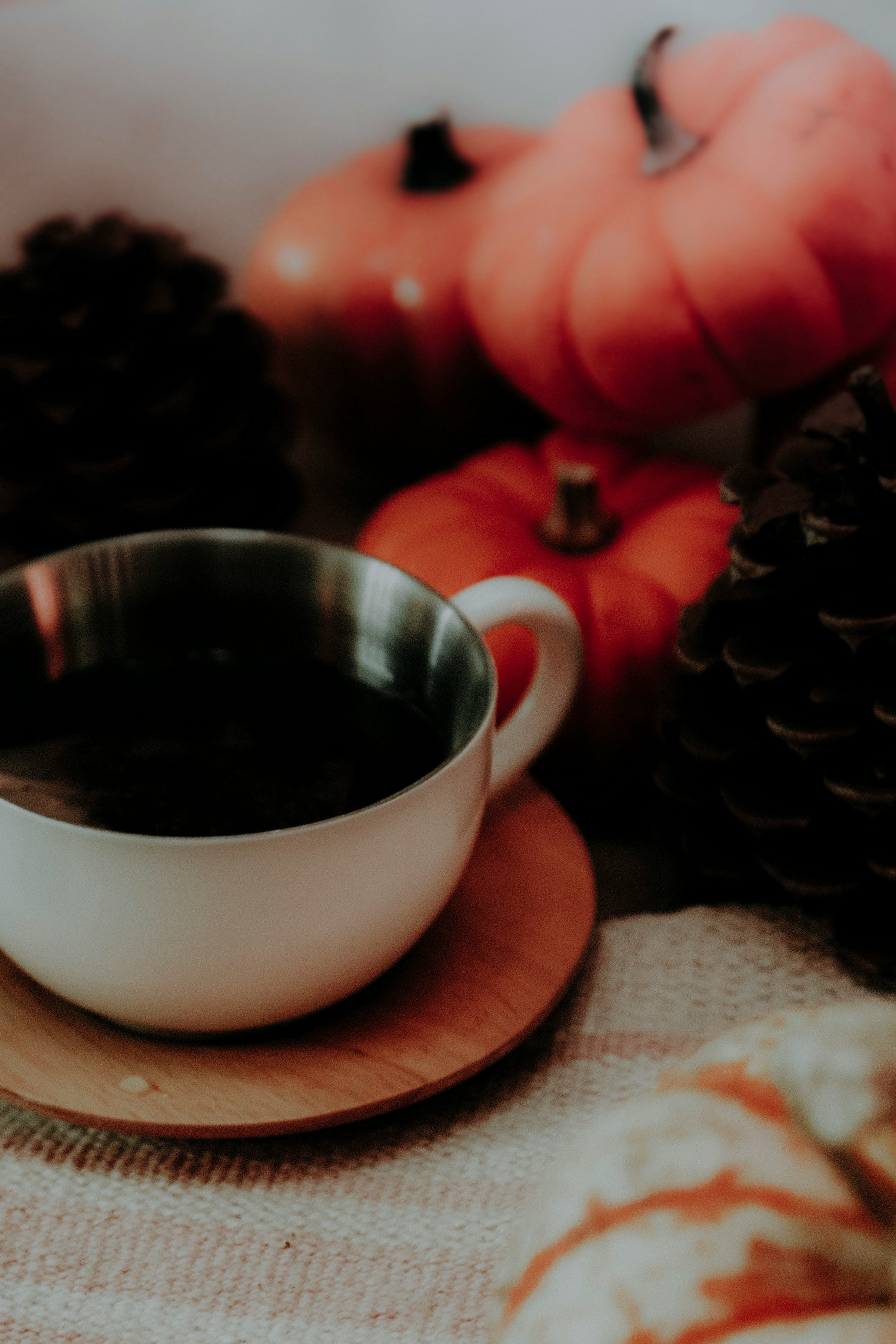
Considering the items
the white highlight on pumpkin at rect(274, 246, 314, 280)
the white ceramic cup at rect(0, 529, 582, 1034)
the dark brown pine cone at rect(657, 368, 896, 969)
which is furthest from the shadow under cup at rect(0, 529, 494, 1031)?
the white highlight on pumpkin at rect(274, 246, 314, 280)

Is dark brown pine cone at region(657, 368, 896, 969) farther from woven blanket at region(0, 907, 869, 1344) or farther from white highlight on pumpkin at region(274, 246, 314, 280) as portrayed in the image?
white highlight on pumpkin at region(274, 246, 314, 280)

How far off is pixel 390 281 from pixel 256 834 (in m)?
0.36

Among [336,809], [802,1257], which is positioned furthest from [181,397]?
[802,1257]

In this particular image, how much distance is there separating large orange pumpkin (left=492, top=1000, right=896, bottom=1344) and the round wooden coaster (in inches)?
4.3

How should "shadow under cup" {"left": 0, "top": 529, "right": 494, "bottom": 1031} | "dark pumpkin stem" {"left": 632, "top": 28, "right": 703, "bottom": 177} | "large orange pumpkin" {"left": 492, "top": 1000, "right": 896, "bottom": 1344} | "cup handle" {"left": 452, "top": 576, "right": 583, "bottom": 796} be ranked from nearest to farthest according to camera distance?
"large orange pumpkin" {"left": 492, "top": 1000, "right": 896, "bottom": 1344}
"shadow under cup" {"left": 0, "top": 529, "right": 494, "bottom": 1031}
"cup handle" {"left": 452, "top": 576, "right": 583, "bottom": 796}
"dark pumpkin stem" {"left": 632, "top": 28, "right": 703, "bottom": 177}

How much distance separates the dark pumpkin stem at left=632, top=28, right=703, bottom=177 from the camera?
553 millimetres

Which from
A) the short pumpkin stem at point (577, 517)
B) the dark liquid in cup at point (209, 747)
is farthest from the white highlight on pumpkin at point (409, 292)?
the dark liquid in cup at point (209, 747)

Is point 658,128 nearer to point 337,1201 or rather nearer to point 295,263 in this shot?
point 295,263

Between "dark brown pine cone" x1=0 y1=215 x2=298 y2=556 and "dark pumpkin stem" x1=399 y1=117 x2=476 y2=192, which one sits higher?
"dark pumpkin stem" x1=399 y1=117 x2=476 y2=192

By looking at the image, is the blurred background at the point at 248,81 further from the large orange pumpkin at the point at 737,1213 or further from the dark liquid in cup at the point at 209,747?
the large orange pumpkin at the point at 737,1213

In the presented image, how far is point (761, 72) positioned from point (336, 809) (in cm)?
40

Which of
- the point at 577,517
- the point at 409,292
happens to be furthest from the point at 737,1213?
the point at 409,292

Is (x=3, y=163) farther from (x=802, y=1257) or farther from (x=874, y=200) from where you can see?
(x=802, y=1257)

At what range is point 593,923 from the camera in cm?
45
